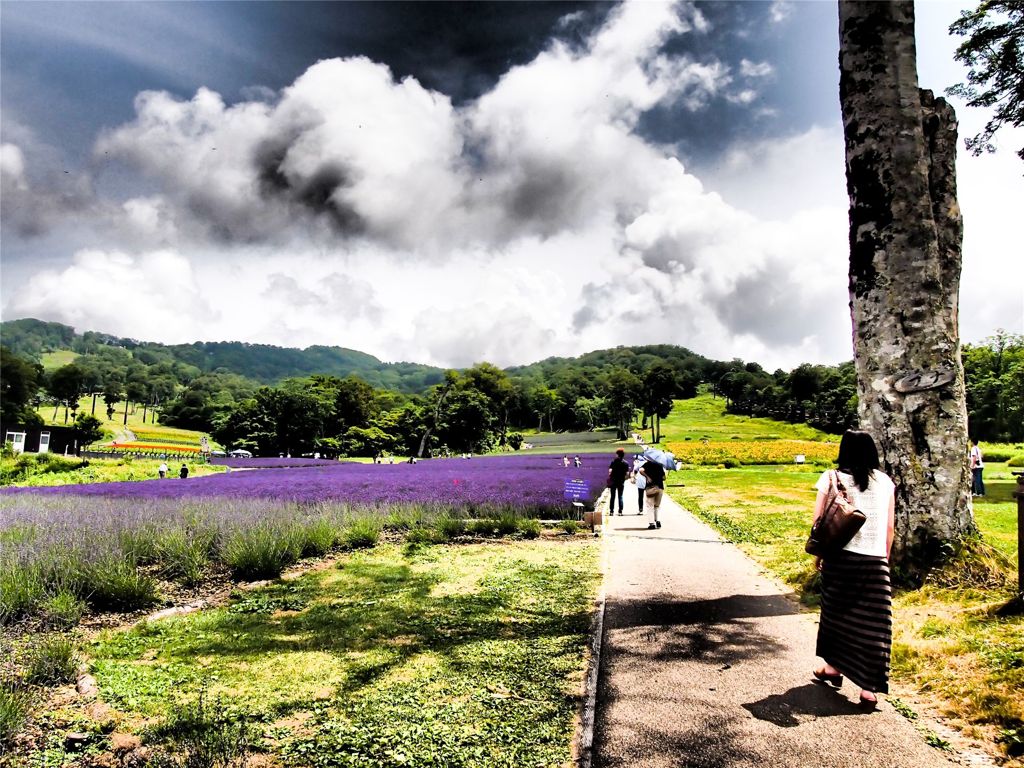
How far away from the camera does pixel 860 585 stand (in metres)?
4.05

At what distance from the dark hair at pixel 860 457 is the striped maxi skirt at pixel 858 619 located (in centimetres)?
59

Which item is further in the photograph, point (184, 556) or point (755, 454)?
point (755, 454)

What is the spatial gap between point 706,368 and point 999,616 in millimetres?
170363

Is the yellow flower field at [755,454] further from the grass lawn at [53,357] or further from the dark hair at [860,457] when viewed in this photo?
the dark hair at [860,457]

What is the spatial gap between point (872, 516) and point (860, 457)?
1.42 feet

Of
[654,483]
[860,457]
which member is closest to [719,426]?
[654,483]

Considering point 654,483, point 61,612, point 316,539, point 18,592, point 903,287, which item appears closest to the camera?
point 61,612

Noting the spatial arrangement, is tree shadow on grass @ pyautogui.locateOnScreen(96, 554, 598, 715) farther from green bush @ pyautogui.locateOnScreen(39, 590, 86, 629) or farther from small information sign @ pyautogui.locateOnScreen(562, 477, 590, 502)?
small information sign @ pyautogui.locateOnScreen(562, 477, 590, 502)

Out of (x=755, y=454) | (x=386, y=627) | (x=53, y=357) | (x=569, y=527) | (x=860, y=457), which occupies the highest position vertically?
(x=53, y=357)

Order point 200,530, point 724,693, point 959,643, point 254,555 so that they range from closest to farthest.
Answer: point 724,693 → point 959,643 → point 254,555 → point 200,530

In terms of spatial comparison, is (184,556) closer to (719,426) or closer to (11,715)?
(11,715)

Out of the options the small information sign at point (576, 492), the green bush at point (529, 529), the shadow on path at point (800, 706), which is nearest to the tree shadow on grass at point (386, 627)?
the shadow on path at point (800, 706)

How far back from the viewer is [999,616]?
4980mm

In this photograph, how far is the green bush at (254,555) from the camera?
7.39 meters
